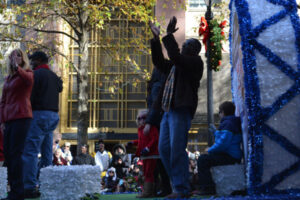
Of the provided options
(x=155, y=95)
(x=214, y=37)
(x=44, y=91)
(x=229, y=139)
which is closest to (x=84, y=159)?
(x=214, y=37)

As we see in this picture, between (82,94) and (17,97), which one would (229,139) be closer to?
(17,97)

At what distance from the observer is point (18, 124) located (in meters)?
5.28

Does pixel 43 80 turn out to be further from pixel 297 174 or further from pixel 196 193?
pixel 297 174

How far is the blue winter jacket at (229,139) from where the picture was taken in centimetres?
575

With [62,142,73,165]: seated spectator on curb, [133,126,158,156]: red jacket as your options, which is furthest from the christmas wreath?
[62,142,73,165]: seated spectator on curb

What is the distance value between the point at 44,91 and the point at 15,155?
151cm

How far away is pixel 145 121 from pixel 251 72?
1.82m

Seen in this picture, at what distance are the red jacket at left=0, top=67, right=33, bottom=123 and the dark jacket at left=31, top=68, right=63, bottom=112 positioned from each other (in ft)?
2.87

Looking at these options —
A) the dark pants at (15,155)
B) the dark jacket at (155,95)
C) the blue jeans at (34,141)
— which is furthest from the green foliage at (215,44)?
the dark pants at (15,155)

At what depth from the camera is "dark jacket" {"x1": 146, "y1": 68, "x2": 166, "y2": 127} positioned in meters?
6.14

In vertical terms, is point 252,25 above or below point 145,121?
above

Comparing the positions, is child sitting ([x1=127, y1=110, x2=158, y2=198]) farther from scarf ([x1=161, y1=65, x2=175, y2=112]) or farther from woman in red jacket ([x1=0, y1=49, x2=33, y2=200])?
woman in red jacket ([x1=0, y1=49, x2=33, y2=200])

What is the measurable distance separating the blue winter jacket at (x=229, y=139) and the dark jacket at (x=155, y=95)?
80 centimetres

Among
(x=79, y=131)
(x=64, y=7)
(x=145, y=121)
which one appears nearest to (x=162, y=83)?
(x=145, y=121)
